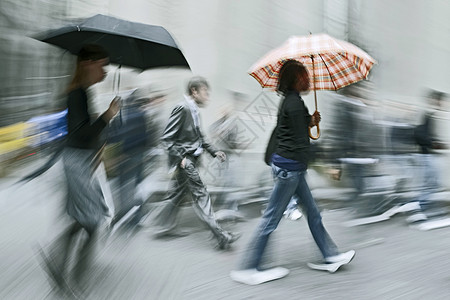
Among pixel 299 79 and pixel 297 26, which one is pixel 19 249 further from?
pixel 297 26

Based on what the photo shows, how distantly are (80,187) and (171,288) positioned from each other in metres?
1.07

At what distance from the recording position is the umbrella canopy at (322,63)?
12.7 feet

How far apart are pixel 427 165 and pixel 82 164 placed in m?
4.73

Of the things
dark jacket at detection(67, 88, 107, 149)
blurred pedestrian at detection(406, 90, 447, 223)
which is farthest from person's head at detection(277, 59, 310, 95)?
blurred pedestrian at detection(406, 90, 447, 223)

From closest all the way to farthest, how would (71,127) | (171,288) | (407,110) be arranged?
(71,127), (171,288), (407,110)

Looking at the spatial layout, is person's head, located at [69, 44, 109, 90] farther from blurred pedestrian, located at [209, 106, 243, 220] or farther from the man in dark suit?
blurred pedestrian, located at [209, 106, 243, 220]

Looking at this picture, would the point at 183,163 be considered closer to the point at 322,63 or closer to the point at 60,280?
the point at 322,63

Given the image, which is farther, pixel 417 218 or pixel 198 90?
pixel 417 218

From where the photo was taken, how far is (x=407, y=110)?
8.71 metres

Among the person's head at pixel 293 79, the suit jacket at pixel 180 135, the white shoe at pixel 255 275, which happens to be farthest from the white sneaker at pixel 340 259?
the suit jacket at pixel 180 135

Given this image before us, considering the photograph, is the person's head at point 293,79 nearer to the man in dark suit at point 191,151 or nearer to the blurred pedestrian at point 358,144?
the man in dark suit at point 191,151

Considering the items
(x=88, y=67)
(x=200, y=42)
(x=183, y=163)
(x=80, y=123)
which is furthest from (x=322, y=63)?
(x=200, y=42)

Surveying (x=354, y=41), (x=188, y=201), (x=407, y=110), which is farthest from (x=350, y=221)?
(x=354, y=41)

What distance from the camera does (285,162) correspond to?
12.1ft
